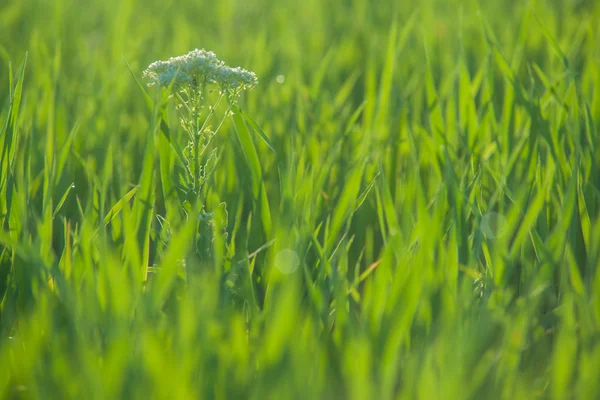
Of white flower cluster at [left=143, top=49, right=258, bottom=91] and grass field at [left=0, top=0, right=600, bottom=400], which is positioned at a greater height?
white flower cluster at [left=143, top=49, right=258, bottom=91]

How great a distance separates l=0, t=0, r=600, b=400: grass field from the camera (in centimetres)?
79

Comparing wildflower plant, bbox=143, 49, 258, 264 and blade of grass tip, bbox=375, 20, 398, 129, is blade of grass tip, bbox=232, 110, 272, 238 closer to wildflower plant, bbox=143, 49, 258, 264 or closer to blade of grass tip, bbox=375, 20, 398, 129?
wildflower plant, bbox=143, 49, 258, 264

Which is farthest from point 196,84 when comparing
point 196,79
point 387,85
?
point 387,85

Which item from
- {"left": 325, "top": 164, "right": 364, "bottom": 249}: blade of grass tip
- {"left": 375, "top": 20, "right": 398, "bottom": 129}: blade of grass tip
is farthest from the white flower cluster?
{"left": 375, "top": 20, "right": 398, "bottom": 129}: blade of grass tip

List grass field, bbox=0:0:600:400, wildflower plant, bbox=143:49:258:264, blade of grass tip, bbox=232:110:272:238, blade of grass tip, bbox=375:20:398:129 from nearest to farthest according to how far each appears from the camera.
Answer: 1. grass field, bbox=0:0:600:400
2. wildflower plant, bbox=143:49:258:264
3. blade of grass tip, bbox=232:110:272:238
4. blade of grass tip, bbox=375:20:398:129

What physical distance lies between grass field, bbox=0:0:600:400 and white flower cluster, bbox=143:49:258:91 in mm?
57

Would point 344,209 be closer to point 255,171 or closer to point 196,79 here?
point 255,171

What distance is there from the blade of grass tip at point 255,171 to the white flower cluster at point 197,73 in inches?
3.9

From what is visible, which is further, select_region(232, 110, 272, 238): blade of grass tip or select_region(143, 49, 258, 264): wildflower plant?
select_region(232, 110, 272, 238): blade of grass tip

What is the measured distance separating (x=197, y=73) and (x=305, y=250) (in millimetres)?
436

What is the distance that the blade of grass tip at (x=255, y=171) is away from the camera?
1.30 meters

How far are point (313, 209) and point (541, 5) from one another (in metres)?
2.41

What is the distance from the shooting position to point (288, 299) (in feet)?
2.51

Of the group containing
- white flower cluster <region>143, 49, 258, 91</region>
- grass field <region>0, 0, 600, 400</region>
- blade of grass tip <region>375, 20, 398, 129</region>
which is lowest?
grass field <region>0, 0, 600, 400</region>
